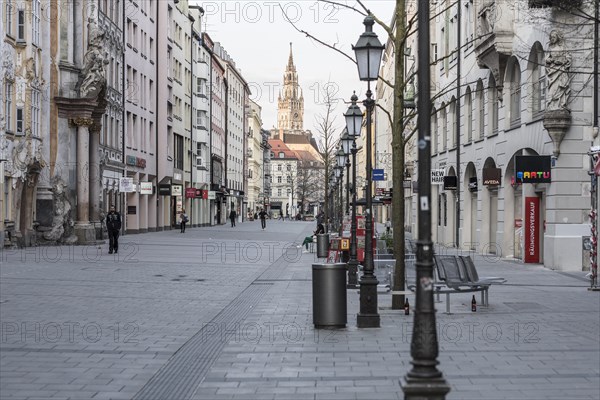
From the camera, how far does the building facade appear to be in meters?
24.5

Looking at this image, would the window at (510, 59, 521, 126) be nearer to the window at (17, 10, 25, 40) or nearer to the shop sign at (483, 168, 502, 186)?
the shop sign at (483, 168, 502, 186)

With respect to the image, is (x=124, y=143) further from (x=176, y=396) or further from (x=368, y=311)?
(x=176, y=396)

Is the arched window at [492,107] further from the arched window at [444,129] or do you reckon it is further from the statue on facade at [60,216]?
the statue on facade at [60,216]

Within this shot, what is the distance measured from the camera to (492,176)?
32.4 m

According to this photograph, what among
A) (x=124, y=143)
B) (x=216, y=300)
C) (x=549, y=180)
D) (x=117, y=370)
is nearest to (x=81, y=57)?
(x=124, y=143)

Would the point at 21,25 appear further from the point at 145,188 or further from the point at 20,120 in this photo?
the point at 145,188

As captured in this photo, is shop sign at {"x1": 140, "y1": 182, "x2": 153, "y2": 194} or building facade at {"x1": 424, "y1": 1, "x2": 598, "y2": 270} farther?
shop sign at {"x1": 140, "y1": 182, "x2": 153, "y2": 194}

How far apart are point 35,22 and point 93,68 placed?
378 cm

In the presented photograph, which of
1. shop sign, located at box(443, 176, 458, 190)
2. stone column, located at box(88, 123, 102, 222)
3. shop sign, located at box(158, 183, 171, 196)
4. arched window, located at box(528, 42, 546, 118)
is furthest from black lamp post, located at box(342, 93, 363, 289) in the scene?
shop sign, located at box(158, 183, 171, 196)

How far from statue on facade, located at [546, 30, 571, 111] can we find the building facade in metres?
0.03

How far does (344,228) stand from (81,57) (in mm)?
15489

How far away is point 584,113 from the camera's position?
24.9 m

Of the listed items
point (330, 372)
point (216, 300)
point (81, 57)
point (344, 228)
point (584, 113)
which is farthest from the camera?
point (81, 57)

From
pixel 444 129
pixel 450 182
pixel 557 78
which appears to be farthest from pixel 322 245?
pixel 444 129
